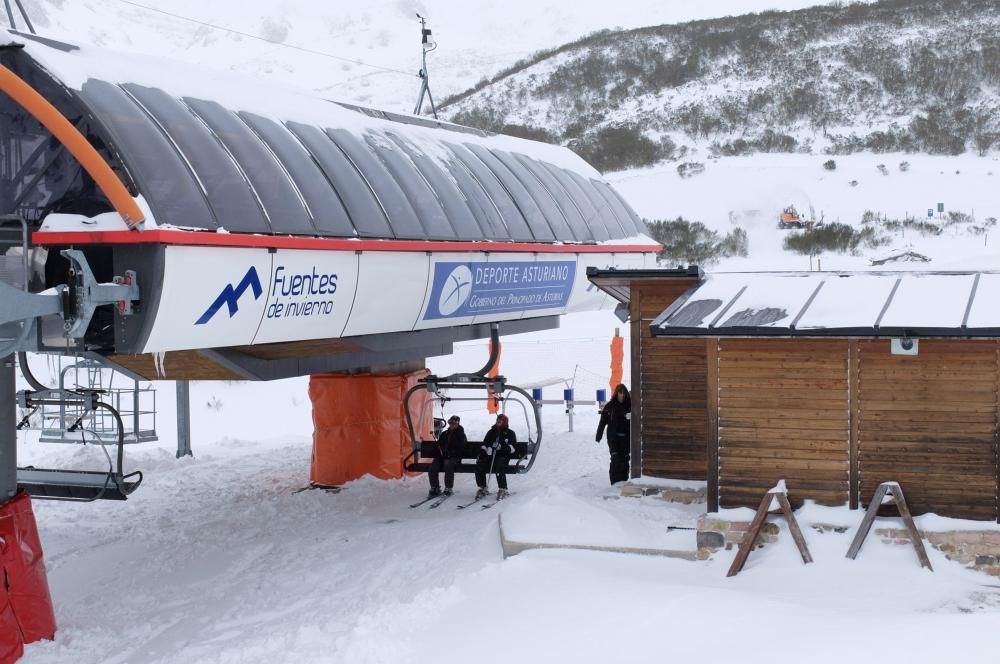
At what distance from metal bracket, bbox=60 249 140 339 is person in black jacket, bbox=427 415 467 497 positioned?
680cm

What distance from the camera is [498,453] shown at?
587 inches

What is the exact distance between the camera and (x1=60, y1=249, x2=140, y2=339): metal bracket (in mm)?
8984

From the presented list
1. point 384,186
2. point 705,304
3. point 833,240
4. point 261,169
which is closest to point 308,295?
point 261,169

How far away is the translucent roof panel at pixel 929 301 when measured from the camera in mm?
9695

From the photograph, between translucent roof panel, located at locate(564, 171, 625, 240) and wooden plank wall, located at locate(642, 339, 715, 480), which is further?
translucent roof panel, located at locate(564, 171, 625, 240)

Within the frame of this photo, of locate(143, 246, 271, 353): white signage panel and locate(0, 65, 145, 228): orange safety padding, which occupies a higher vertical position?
locate(0, 65, 145, 228): orange safety padding

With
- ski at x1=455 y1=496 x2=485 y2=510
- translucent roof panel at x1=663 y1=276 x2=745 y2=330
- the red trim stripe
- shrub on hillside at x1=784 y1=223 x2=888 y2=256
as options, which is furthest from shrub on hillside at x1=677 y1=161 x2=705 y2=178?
translucent roof panel at x1=663 y1=276 x2=745 y2=330

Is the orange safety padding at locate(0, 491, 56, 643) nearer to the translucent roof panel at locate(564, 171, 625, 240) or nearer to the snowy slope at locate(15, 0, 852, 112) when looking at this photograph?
the translucent roof panel at locate(564, 171, 625, 240)

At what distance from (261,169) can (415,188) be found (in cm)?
302

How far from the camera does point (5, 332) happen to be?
915 cm

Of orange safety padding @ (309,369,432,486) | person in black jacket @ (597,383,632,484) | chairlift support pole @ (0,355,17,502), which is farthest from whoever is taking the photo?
orange safety padding @ (309,369,432,486)

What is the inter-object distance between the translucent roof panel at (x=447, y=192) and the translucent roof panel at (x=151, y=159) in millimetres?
4668

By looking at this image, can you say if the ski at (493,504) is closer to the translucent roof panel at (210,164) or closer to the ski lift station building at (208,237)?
the ski lift station building at (208,237)

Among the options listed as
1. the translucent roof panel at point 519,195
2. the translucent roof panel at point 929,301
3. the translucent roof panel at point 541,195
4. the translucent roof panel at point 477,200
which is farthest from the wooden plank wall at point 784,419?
the translucent roof panel at point 541,195
